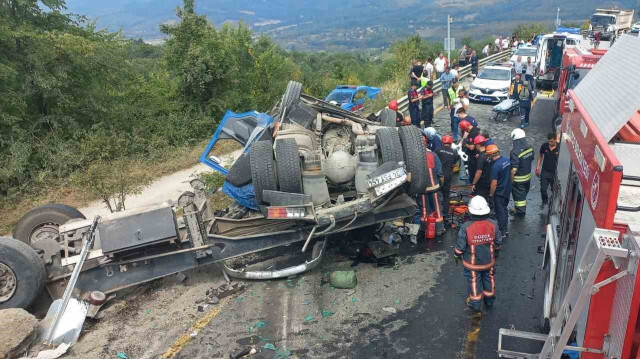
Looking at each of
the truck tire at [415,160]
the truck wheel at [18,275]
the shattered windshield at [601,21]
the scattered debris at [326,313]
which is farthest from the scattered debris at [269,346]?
the shattered windshield at [601,21]

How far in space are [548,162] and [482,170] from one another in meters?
1.51

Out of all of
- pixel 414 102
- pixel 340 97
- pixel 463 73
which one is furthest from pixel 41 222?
pixel 463 73

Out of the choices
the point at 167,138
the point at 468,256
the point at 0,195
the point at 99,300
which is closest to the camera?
the point at 468,256

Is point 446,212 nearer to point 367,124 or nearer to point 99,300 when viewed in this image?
point 367,124

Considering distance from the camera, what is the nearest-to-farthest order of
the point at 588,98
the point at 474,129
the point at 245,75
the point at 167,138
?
the point at 588,98, the point at 474,129, the point at 167,138, the point at 245,75

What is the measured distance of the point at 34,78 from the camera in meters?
11.6

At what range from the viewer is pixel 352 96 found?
611 inches

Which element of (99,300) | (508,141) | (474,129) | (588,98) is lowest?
(508,141)

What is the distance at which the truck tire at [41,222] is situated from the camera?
21.5ft

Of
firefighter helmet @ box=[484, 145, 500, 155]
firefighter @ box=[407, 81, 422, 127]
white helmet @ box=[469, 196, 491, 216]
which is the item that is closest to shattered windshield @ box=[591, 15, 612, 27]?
firefighter @ box=[407, 81, 422, 127]

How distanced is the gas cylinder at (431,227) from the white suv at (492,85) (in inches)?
386

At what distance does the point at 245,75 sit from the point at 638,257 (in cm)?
1570

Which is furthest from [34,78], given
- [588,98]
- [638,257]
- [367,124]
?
[638,257]

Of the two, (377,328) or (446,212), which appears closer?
(377,328)
